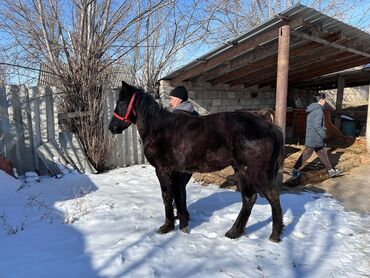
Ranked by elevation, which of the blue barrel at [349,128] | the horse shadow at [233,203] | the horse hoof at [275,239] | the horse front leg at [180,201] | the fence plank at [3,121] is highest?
the fence plank at [3,121]

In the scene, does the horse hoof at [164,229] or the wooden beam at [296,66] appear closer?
the horse hoof at [164,229]

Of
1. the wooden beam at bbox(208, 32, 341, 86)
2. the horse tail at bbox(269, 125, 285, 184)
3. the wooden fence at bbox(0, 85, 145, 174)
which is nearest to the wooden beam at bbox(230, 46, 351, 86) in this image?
the wooden beam at bbox(208, 32, 341, 86)

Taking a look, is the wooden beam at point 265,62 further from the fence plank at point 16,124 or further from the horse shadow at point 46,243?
the horse shadow at point 46,243

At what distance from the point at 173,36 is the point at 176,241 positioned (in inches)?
348

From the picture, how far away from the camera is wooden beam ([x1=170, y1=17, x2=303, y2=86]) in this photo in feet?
18.3

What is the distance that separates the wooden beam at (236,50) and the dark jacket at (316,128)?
6.24 ft

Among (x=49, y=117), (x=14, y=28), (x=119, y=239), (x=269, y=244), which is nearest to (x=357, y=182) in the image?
(x=269, y=244)

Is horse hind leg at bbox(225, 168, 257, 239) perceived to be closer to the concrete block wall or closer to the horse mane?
the horse mane

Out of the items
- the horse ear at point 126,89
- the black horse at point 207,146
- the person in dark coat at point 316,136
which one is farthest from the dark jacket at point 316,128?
the horse ear at point 126,89

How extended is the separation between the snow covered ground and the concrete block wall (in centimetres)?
430

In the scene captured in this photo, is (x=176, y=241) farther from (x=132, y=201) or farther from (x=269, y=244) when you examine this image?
(x=132, y=201)

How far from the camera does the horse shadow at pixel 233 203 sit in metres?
3.88

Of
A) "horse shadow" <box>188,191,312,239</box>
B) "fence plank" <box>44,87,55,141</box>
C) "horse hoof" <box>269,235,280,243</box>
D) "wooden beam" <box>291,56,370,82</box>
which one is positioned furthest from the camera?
"wooden beam" <box>291,56,370,82</box>

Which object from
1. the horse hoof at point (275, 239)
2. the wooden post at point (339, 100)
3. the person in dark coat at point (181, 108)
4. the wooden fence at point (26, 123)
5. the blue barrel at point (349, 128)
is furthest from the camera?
the blue barrel at point (349, 128)
